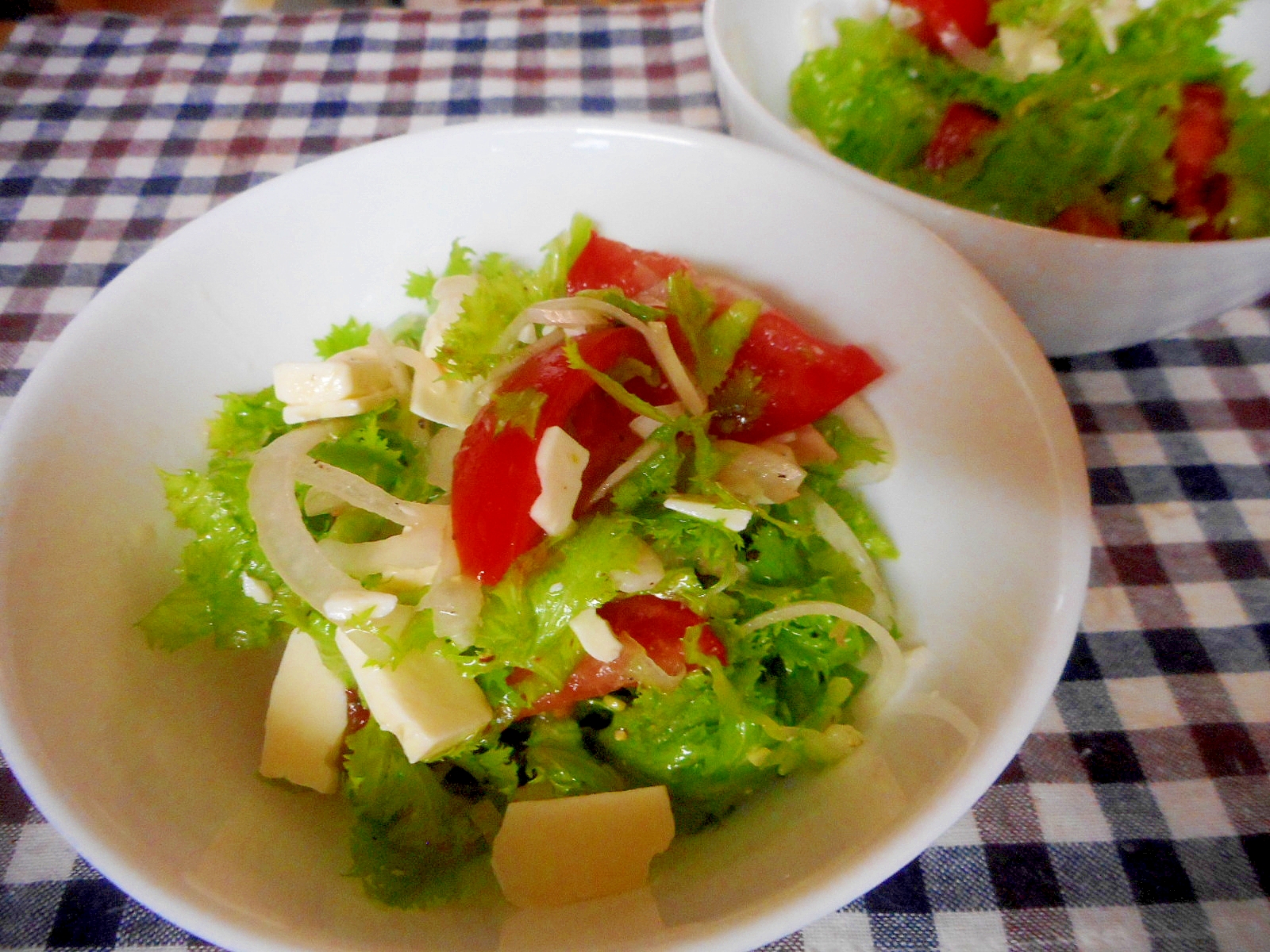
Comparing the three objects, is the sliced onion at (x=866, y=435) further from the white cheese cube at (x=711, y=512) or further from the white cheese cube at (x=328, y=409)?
the white cheese cube at (x=328, y=409)

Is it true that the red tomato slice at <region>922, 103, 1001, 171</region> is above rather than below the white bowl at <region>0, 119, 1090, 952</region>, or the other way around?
above

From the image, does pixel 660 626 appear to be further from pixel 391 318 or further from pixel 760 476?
pixel 391 318

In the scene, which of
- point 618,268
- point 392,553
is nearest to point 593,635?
point 392,553

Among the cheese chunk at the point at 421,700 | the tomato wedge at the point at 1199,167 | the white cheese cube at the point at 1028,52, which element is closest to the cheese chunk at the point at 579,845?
the cheese chunk at the point at 421,700

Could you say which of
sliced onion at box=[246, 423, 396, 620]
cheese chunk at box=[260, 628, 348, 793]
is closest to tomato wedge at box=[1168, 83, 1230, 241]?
sliced onion at box=[246, 423, 396, 620]

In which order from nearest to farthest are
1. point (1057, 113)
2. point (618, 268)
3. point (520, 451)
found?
point (520, 451), point (618, 268), point (1057, 113)

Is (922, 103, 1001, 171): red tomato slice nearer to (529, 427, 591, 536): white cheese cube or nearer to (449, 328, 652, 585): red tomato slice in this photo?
(449, 328, 652, 585): red tomato slice
